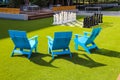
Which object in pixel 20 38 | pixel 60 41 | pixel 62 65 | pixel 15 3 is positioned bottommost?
pixel 62 65

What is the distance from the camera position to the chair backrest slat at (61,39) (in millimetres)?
7582

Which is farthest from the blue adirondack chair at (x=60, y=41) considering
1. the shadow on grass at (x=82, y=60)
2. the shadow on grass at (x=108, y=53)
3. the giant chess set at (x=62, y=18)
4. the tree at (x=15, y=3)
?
the tree at (x=15, y=3)

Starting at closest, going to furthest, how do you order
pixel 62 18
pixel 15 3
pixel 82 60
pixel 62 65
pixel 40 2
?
pixel 62 65
pixel 82 60
pixel 62 18
pixel 15 3
pixel 40 2

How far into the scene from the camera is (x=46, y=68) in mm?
6895

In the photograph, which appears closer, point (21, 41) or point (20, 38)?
point (20, 38)

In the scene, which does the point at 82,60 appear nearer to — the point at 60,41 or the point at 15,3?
the point at 60,41

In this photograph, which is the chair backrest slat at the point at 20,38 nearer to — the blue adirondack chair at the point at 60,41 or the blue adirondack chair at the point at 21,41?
the blue adirondack chair at the point at 21,41

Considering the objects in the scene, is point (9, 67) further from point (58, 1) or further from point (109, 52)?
point (58, 1)

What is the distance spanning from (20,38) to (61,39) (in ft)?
4.22

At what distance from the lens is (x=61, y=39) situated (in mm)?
7672

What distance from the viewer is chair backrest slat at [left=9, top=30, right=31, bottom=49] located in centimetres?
754

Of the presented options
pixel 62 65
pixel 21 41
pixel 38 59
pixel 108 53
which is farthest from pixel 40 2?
pixel 62 65

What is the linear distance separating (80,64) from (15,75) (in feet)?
6.66

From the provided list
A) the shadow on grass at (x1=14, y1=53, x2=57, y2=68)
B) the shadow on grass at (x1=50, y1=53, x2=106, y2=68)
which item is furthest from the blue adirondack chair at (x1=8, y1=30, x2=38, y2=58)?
the shadow on grass at (x1=50, y1=53, x2=106, y2=68)
